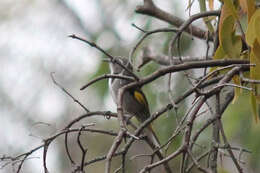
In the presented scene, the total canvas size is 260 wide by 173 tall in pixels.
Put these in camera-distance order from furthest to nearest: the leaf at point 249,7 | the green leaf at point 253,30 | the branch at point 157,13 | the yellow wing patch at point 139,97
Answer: the yellow wing patch at point 139,97, the branch at point 157,13, the leaf at point 249,7, the green leaf at point 253,30

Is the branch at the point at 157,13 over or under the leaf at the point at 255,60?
over

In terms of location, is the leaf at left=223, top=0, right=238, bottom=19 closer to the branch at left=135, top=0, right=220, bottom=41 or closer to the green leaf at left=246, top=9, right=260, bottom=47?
the green leaf at left=246, top=9, right=260, bottom=47

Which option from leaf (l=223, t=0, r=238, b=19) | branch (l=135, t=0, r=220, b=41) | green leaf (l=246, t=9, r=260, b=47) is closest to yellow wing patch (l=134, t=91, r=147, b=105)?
branch (l=135, t=0, r=220, b=41)

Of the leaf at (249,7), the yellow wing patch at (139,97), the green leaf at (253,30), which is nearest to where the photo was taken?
the green leaf at (253,30)

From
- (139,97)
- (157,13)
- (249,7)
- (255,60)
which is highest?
(157,13)

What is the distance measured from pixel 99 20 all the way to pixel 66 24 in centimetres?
61

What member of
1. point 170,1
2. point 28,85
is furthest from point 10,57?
point 170,1

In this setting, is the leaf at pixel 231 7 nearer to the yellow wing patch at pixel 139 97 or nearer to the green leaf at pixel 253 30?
the green leaf at pixel 253 30

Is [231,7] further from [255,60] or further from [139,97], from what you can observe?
[139,97]

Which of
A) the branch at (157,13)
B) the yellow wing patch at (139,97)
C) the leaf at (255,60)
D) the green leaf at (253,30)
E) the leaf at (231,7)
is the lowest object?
the leaf at (255,60)

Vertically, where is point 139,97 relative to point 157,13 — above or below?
below

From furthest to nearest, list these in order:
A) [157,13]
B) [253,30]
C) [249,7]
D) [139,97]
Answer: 1. [139,97]
2. [157,13]
3. [249,7]
4. [253,30]

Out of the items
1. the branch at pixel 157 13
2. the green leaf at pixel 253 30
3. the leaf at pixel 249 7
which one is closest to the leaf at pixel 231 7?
the leaf at pixel 249 7

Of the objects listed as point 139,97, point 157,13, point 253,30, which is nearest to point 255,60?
point 253,30
